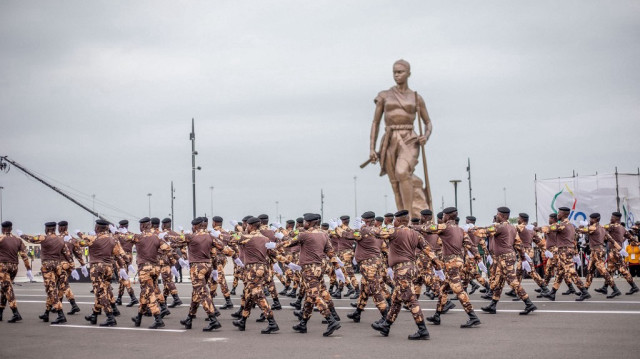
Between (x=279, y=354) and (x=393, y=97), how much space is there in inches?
671

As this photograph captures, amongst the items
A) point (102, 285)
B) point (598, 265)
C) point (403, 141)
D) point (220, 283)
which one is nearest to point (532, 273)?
point (598, 265)

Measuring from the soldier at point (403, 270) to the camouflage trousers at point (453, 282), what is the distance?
133cm

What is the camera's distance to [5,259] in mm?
15695

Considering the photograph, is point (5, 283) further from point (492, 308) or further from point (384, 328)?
point (492, 308)

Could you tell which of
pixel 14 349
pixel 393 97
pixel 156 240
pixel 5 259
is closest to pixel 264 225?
pixel 156 240

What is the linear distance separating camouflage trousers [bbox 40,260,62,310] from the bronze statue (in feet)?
44.8

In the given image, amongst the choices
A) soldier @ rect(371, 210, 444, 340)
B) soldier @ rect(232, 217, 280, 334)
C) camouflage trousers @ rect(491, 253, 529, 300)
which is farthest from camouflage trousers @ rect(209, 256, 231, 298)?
camouflage trousers @ rect(491, 253, 529, 300)

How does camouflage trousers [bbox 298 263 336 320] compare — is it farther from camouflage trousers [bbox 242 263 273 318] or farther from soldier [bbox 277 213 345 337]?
camouflage trousers [bbox 242 263 273 318]

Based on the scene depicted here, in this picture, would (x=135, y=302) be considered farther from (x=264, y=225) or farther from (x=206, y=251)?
(x=206, y=251)

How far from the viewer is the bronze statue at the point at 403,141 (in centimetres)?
2573

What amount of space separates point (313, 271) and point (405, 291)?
6.40ft

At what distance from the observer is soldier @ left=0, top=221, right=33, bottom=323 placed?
1552 cm

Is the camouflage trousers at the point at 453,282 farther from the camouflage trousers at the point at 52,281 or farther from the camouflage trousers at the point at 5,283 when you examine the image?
the camouflage trousers at the point at 5,283

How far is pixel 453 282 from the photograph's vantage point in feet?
44.6
